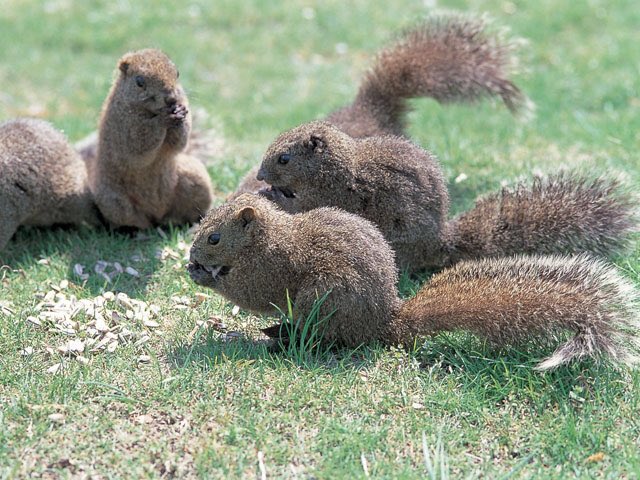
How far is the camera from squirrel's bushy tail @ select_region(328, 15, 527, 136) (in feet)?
23.4

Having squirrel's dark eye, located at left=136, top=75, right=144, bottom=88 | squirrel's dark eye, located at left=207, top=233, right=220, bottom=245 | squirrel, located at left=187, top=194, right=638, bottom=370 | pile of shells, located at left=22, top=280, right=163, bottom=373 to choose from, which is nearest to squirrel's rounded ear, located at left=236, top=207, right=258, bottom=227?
squirrel, located at left=187, top=194, right=638, bottom=370

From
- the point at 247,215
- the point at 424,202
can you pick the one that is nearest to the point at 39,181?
the point at 247,215

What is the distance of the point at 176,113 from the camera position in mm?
6441

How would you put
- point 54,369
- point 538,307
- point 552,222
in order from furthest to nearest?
point 552,222, point 54,369, point 538,307

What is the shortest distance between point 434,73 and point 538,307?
3.15 m

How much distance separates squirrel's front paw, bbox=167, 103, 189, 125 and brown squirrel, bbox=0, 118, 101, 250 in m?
1.02

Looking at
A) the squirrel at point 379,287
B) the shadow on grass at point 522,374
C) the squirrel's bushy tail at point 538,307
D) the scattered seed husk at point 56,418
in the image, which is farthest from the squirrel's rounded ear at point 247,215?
A: the scattered seed husk at point 56,418

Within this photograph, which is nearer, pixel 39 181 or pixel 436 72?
pixel 39 181

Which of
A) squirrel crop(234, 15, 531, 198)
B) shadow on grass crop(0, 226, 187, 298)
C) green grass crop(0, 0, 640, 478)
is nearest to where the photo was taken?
green grass crop(0, 0, 640, 478)

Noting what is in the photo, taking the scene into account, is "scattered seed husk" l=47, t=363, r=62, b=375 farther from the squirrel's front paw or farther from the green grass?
the squirrel's front paw

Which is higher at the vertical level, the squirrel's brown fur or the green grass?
the squirrel's brown fur

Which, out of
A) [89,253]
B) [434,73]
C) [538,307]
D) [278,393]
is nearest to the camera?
[278,393]

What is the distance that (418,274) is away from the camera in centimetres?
600

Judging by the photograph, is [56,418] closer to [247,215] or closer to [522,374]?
[247,215]
